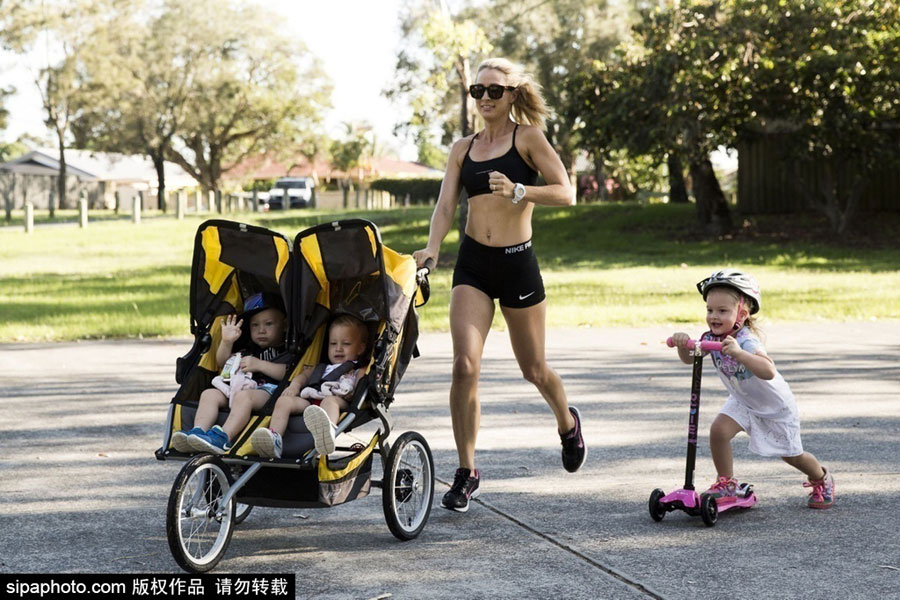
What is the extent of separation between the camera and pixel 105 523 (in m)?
5.86

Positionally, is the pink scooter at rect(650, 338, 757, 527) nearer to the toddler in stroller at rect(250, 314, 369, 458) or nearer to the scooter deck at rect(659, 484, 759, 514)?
the scooter deck at rect(659, 484, 759, 514)

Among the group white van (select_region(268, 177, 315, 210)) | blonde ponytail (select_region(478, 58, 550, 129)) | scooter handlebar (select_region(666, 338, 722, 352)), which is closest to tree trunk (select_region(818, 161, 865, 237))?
blonde ponytail (select_region(478, 58, 550, 129))

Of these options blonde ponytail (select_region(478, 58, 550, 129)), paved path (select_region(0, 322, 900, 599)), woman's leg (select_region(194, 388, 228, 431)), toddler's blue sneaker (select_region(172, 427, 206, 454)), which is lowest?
paved path (select_region(0, 322, 900, 599))

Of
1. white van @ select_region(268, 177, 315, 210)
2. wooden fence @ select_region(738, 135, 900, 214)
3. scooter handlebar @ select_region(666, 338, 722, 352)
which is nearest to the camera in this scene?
scooter handlebar @ select_region(666, 338, 722, 352)

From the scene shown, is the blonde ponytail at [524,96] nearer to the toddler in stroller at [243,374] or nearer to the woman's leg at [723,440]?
the toddler in stroller at [243,374]

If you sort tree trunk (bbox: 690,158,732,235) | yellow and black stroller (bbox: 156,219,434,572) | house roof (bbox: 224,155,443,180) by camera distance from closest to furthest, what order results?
yellow and black stroller (bbox: 156,219,434,572)
tree trunk (bbox: 690,158,732,235)
house roof (bbox: 224,155,443,180)

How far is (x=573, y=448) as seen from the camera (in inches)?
264

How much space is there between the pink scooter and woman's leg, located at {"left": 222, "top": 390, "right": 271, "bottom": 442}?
1816 mm

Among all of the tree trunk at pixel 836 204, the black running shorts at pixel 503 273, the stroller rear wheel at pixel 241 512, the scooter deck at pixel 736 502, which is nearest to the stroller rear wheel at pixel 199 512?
the stroller rear wheel at pixel 241 512

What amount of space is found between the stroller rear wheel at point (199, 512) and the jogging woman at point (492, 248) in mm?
1272

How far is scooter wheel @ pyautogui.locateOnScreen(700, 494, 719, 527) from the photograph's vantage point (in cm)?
573

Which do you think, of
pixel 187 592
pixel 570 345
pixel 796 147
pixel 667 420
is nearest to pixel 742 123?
pixel 796 147

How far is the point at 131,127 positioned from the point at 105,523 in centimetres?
6247

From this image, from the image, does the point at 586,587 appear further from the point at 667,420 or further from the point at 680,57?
the point at 680,57
